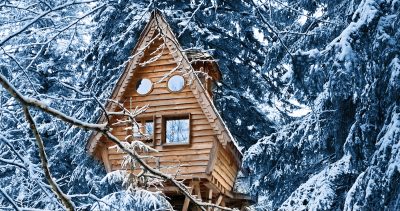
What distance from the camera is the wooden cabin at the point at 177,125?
14.2 m

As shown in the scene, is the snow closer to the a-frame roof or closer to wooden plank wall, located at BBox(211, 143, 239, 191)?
the a-frame roof

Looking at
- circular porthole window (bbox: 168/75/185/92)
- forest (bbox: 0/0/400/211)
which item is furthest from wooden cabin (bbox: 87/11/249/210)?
forest (bbox: 0/0/400/211)

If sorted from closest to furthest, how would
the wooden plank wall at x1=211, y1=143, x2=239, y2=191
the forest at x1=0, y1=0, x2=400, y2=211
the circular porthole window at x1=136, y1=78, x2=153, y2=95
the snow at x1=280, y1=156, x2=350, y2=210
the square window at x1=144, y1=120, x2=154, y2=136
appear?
the forest at x1=0, y1=0, x2=400, y2=211
the snow at x1=280, y1=156, x2=350, y2=210
the wooden plank wall at x1=211, y1=143, x2=239, y2=191
the square window at x1=144, y1=120, x2=154, y2=136
the circular porthole window at x1=136, y1=78, x2=153, y2=95

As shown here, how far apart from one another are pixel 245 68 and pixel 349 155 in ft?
30.6

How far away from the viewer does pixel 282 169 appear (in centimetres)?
1294

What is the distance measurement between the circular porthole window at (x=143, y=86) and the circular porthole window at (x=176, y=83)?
0.53 metres

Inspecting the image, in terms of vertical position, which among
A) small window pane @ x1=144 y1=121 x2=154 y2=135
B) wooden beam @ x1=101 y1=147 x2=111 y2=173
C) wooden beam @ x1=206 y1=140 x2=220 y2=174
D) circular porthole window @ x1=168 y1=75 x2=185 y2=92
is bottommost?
wooden beam @ x1=206 y1=140 x2=220 y2=174

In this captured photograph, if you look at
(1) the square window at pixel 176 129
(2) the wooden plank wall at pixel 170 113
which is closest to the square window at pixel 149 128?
(2) the wooden plank wall at pixel 170 113

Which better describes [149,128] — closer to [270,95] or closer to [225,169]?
[225,169]

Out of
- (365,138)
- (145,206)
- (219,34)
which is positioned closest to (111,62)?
(219,34)

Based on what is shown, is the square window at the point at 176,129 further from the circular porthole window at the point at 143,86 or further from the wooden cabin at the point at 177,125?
the circular porthole window at the point at 143,86

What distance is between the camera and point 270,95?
1945 centimetres

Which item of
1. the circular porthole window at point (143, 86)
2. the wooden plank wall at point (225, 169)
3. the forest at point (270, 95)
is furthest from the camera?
the circular porthole window at point (143, 86)

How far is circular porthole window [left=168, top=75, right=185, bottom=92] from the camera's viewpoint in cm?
1488
